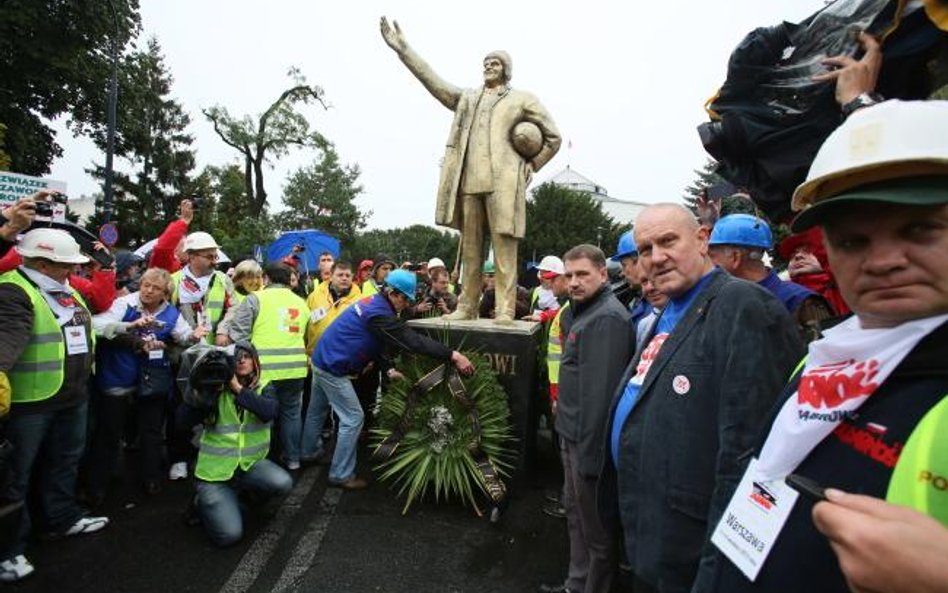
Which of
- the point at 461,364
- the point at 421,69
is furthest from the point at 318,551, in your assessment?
the point at 421,69

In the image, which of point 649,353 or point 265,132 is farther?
point 265,132

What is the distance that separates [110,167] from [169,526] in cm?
1084

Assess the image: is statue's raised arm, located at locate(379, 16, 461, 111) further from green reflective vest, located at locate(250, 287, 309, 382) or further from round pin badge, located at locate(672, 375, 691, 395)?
round pin badge, located at locate(672, 375, 691, 395)

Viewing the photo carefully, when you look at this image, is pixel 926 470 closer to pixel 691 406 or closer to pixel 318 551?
pixel 691 406

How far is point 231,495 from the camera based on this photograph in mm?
3797

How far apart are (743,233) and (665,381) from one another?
172 cm

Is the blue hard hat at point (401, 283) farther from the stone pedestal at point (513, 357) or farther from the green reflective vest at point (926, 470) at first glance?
the green reflective vest at point (926, 470)

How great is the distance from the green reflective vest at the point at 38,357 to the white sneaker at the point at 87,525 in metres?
1.04

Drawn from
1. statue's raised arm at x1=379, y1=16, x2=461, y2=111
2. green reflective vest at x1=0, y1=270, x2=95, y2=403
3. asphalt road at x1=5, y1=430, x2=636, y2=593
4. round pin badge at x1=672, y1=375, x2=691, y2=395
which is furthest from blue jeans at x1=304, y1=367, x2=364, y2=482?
round pin badge at x1=672, y1=375, x2=691, y2=395

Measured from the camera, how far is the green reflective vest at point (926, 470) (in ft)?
2.21

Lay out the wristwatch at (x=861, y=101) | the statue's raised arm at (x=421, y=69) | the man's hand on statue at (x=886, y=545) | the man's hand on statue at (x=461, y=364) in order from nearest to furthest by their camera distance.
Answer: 1. the man's hand on statue at (x=886, y=545)
2. the wristwatch at (x=861, y=101)
3. the man's hand on statue at (x=461, y=364)
4. the statue's raised arm at (x=421, y=69)

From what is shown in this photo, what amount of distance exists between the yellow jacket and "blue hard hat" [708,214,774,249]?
3.88m

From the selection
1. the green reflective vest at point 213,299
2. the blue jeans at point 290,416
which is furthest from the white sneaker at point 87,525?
the green reflective vest at point 213,299

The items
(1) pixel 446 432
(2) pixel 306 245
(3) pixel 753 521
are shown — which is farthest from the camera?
(2) pixel 306 245
